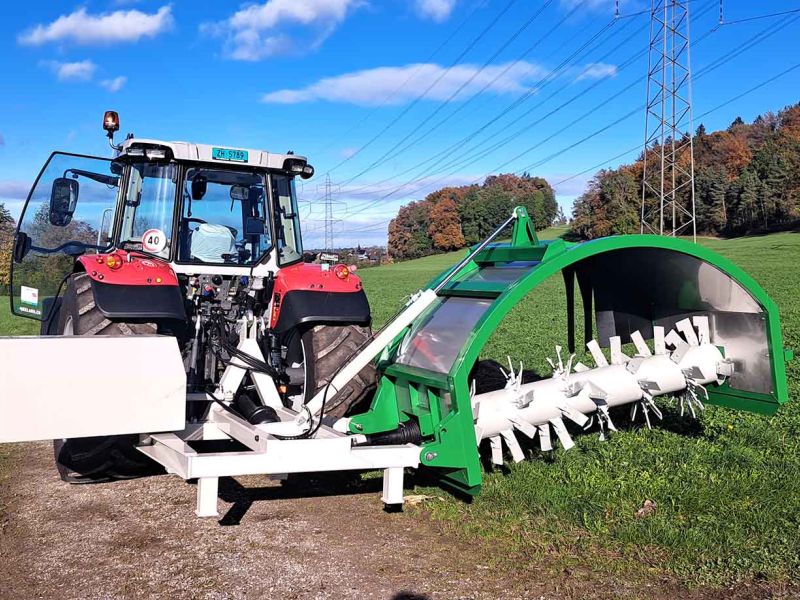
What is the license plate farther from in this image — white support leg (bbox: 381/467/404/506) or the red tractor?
white support leg (bbox: 381/467/404/506)

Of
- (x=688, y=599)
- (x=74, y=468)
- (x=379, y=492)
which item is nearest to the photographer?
(x=688, y=599)

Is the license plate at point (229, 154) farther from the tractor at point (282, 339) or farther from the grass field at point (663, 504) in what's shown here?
the grass field at point (663, 504)

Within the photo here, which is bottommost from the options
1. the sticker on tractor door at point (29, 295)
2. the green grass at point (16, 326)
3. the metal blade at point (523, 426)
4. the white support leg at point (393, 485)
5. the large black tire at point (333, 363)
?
the white support leg at point (393, 485)

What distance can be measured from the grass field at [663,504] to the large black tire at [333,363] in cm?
84

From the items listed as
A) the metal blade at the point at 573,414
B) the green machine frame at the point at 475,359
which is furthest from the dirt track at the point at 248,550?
the metal blade at the point at 573,414

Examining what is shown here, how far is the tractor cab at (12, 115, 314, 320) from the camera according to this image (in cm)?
555

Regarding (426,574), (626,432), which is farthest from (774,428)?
(426,574)

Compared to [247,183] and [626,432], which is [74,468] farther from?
[626,432]

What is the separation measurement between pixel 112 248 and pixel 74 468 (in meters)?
1.62

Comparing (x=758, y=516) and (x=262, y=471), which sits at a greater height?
(x=262, y=471)

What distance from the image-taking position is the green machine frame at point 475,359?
401 cm

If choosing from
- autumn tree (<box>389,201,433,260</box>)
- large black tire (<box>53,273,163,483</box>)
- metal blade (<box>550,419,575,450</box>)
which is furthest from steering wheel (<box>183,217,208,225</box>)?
autumn tree (<box>389,201,433,260</box>)

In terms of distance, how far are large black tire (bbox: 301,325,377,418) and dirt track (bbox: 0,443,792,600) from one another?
1.93 feet

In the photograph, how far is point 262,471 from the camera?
3.71 meters
